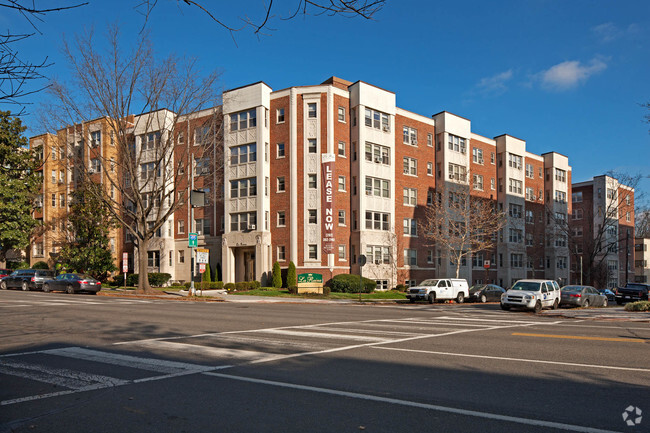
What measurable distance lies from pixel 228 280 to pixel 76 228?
15.6m

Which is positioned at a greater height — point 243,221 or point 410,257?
point 243,221

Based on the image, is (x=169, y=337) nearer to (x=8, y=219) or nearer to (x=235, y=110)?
(x=235, y=110)

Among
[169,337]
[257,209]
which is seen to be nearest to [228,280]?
[257,209]

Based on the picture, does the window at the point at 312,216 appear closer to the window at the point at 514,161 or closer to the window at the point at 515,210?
the window at the point at 515,210

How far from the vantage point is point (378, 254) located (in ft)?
149

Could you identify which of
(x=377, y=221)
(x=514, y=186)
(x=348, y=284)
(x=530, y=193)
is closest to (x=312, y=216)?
(x=377, y=221)

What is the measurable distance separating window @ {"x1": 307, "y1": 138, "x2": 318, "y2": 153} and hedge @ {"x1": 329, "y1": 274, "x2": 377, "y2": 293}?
10.8 m

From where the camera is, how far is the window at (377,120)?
45.9 metres

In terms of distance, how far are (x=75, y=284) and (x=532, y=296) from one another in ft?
95.7

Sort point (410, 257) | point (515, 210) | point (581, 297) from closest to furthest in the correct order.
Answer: point (581, 297) → point (410, 257) → point (515, 210)

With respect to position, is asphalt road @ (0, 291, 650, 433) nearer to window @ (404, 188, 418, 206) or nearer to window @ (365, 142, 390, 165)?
window @ (365, 142, 390, 165)

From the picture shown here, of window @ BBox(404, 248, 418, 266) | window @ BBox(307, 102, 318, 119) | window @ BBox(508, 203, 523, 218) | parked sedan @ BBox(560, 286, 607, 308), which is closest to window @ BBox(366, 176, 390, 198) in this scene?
window @ BBox(404, 248, 418, 266)

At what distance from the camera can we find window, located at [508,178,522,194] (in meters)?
60.4

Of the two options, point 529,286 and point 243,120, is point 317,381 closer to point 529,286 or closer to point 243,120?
point 529,286
